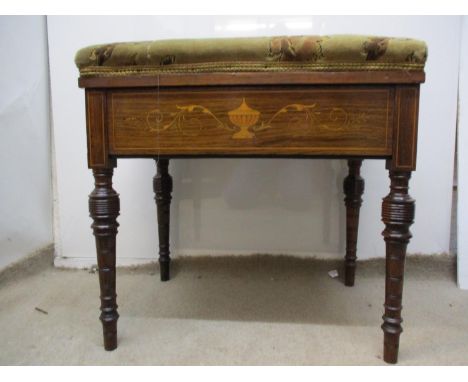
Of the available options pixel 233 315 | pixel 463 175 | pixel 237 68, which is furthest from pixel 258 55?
pixel 463 175

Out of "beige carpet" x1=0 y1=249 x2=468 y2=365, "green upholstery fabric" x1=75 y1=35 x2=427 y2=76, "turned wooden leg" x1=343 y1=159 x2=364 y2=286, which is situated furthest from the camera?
"turned wooden leg" x1=343 y1=159 x2=364 y2=286

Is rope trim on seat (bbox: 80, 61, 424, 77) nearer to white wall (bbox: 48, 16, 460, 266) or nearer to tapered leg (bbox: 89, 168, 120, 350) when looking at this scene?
tapered leg (bbox: 89, 168, 120, 350)

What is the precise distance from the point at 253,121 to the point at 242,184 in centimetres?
54

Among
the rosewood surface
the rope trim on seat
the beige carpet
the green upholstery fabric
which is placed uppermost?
the green upholstery fabric

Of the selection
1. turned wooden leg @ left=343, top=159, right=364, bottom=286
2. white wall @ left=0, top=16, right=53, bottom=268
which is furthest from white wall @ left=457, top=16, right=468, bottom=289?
white wall @ left=0, top=16, right=53, bottom=268

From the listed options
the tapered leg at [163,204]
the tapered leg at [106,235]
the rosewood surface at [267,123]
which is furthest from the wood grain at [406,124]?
the tapered leg at [163,204]

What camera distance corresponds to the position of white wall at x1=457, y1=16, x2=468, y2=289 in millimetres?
1036

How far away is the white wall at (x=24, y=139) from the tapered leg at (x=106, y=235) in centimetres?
51

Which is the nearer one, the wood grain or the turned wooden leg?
the wood grain

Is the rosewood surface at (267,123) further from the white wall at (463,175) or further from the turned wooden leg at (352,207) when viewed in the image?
the white wall at (463,175)

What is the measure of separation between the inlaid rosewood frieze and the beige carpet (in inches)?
14.9

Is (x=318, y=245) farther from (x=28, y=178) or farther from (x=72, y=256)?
(x=28, y=178)

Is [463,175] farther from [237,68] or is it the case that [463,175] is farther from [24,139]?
[24,139]

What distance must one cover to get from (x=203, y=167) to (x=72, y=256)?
1.66 feet
